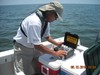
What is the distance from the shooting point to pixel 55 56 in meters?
2.38

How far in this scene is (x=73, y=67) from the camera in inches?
85.7

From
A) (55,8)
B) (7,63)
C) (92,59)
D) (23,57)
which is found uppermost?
(55,8)

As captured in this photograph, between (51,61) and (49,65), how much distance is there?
78mm

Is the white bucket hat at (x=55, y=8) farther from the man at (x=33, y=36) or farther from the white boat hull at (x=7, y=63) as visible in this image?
the white boat hull at (x=7, y=63)

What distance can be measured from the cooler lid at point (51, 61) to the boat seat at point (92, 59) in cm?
41

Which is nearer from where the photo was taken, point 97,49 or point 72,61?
point 97,49

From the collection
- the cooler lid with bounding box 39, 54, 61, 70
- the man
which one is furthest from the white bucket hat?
the cooler lid with bounding box 39, 54, 61, 70

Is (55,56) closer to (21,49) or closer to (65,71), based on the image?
(65,71)

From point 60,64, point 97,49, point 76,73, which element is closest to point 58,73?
point 60,64

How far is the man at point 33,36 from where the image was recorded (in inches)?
84.6

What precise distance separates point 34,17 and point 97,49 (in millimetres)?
795

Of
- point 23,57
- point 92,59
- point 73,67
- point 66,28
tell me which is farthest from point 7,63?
point 66,28

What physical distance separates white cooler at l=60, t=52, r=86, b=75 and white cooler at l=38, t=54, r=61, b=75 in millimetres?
70

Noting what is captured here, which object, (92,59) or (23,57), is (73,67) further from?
(23,57)
